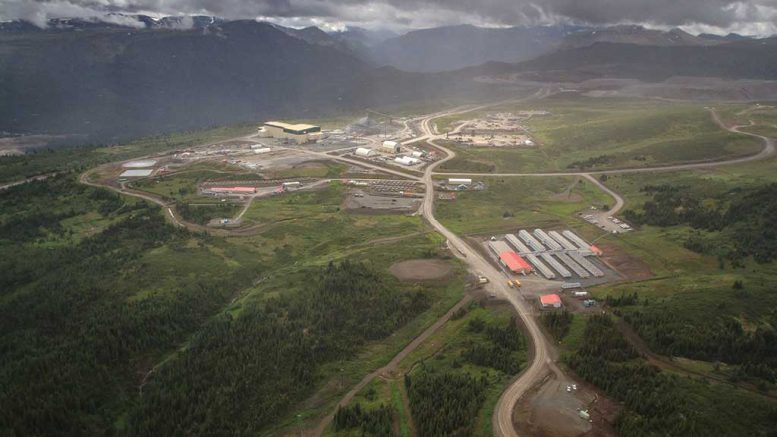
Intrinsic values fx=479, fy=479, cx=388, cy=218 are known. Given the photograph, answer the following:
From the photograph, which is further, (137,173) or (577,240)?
(137,173)

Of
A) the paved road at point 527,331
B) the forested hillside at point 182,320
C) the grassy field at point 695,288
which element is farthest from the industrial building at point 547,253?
the forested hillside at point 182,320

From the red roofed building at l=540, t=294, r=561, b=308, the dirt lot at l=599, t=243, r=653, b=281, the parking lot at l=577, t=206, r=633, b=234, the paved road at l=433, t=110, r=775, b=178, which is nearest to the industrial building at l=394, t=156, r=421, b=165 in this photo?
the paved road at l=433, t=110, r=775, b=178

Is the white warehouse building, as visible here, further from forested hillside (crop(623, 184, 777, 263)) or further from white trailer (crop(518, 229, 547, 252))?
forested hillside (crop(623, 184, 777, 263))

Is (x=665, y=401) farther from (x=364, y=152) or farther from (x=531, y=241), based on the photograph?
(x=364, y=152)

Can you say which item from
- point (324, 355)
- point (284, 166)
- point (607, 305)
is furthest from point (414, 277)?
point (284, 166)

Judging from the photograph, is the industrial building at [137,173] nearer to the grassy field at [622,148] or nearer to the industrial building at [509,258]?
the grassy field at [622,148]

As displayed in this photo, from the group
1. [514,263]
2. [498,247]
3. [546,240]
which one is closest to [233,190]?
[498,247]
